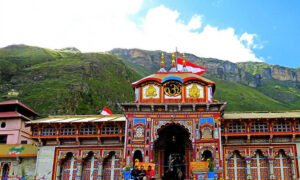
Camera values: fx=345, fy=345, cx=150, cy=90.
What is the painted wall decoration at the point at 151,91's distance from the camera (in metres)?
35.4

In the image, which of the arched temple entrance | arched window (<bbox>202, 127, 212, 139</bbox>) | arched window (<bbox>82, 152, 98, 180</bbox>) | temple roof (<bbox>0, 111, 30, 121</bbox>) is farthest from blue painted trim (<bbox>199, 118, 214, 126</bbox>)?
temple roof (<bbox>0, 111, 30, 121</bbox>)

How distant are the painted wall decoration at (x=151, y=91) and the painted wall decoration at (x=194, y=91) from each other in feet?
9.88

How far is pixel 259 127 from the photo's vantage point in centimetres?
3481

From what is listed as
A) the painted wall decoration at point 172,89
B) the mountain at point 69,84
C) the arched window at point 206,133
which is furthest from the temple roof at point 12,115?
the mountain at point 69,84

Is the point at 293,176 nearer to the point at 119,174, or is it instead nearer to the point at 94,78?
Result: the point at 119,174

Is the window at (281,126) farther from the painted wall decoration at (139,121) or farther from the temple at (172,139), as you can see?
the painted wall decoration at (139,121)

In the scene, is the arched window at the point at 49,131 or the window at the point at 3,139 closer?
the arched window at the point at 49,131

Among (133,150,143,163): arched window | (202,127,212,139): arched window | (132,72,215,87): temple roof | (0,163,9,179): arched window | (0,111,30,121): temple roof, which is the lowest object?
(0,163,9,179): arched window

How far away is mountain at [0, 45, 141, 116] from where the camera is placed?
94.4 m

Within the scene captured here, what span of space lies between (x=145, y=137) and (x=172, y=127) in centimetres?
404

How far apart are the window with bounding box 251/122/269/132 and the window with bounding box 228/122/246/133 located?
959 millimetres

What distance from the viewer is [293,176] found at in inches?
1303

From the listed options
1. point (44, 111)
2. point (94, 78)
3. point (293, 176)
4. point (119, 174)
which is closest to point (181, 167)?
point (119, 174)

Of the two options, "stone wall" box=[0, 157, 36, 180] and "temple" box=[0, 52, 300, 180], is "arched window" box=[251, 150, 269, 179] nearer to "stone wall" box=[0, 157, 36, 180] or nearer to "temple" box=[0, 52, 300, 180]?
"temple" box=[0, 52, 300, 180]
